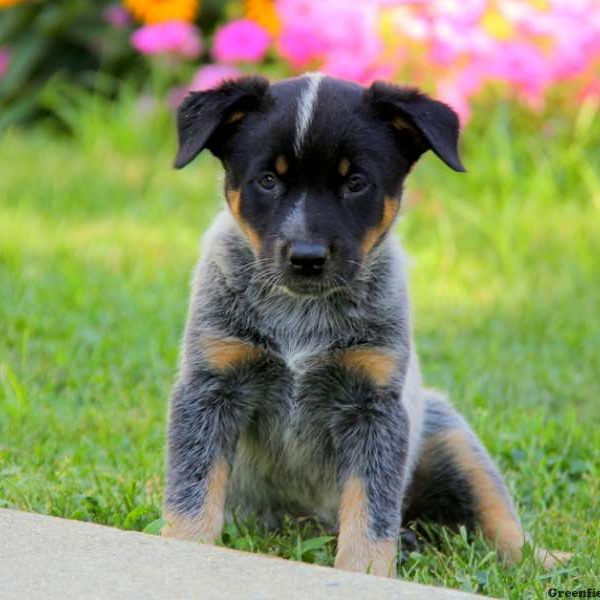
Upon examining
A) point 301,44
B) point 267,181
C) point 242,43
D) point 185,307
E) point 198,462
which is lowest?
point 185,307

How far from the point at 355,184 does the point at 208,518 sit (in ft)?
3.65

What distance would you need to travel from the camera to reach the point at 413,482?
4.81 m

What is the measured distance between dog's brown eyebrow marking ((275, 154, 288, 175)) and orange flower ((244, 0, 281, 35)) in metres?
6.19

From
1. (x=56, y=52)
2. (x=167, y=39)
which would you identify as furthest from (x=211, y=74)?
(x=56, y=52)

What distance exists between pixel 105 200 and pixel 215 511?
192 inches

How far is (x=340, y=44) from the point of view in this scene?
359 inches

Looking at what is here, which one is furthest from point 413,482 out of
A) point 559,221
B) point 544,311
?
point 559,221

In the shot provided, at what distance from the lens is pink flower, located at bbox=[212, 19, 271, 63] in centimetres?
974

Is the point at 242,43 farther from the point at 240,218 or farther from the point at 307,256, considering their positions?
the point at 307,256

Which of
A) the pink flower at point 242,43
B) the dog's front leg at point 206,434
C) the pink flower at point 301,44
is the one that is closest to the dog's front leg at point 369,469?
the dog's front leg at point 206,434

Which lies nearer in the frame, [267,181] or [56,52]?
[267,181]

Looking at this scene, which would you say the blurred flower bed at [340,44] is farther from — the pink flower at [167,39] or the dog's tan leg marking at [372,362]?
the dog's tan leg marking at [372,362]

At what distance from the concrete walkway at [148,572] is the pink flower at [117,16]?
7.39 metres

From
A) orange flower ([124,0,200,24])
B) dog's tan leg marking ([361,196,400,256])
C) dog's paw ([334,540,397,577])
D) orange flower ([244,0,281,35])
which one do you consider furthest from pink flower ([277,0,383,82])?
dog's paw ([334,540,397,577])
